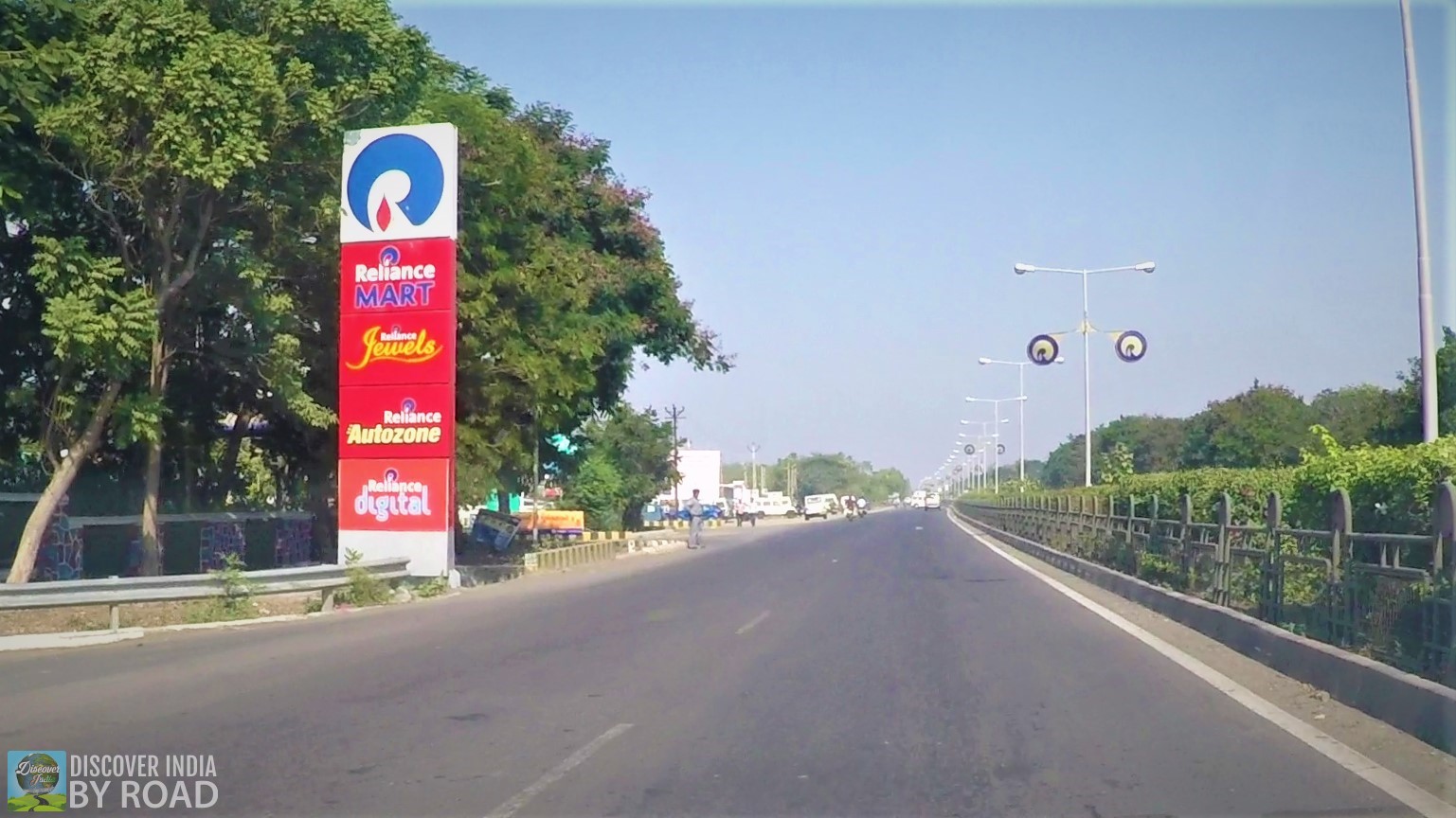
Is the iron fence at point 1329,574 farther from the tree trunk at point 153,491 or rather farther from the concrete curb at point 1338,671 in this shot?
the tree trunk at point 153,491

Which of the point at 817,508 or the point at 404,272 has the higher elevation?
the point at 404,272

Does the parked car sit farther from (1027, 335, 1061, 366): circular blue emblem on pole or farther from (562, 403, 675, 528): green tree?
(1027, 335, 1061, 366): circular blue emblem on pole

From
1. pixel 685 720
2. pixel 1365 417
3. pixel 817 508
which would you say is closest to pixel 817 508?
pixel 817 508

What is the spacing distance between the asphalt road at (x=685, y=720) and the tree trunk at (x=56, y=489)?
4.18 m

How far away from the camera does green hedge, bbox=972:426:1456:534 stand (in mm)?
11992

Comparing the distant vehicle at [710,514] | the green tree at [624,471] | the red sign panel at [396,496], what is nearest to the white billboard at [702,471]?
the distant vehicle at [710,514]

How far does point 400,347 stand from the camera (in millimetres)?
24969

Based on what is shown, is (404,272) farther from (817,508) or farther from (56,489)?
(817,508)

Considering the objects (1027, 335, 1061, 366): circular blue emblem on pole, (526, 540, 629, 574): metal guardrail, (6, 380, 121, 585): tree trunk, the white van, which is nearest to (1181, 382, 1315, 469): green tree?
(1027, 335, 1061, 366): circular blue emblem on pole

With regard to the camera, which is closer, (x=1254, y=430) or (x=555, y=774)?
(x=555, y=774)

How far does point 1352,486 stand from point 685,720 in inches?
288

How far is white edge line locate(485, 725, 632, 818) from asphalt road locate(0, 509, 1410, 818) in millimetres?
25

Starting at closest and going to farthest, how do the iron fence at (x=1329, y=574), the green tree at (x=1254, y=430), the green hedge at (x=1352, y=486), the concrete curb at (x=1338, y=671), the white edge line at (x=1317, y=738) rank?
the white edge line at (x=1317, y=738)
the concrete curb at (x=1338, y=671)
the iron fence at (x=1329, y=574)
the green hedge at (x=1352, y=486)
the green tree at (x=1254, y=430)

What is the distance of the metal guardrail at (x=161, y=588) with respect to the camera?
1711 cm
